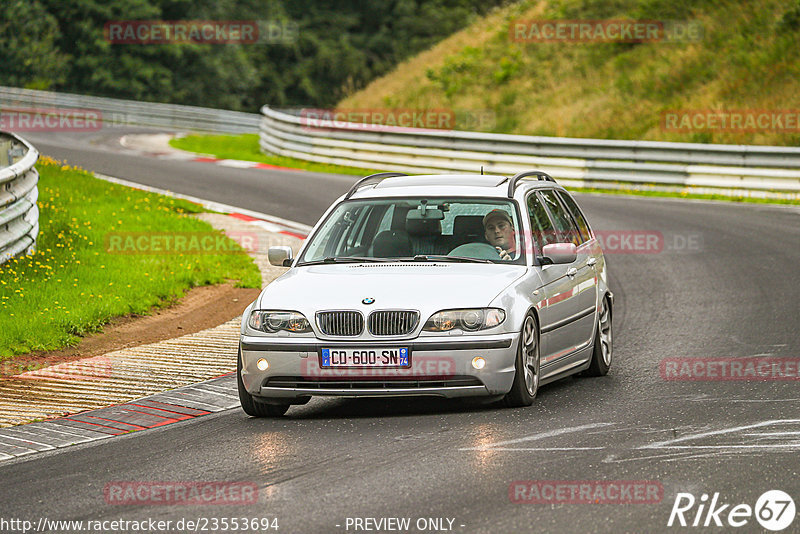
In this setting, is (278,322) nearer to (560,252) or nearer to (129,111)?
(560,252)

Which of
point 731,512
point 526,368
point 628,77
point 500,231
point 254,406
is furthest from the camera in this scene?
point 628,77

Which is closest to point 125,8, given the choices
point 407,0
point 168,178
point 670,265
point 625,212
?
point 407,0

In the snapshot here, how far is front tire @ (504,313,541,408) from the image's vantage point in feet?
28.3

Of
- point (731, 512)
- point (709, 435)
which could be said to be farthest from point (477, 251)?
point (731, 512)

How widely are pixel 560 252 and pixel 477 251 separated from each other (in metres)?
0.61

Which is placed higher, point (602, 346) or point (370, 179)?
point (370, 179)

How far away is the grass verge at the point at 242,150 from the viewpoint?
3078 centimetres

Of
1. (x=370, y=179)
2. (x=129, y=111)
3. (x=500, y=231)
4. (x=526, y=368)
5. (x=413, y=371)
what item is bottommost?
(x=129, y=111)

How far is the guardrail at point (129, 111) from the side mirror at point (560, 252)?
1470 inches

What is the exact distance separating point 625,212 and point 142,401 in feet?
45.1

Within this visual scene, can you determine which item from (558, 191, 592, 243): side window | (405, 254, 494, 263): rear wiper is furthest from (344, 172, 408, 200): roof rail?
(558, 191, 592, 243): side window

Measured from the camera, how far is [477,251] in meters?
9.48

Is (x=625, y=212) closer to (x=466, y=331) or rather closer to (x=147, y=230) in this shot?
(x=147, y=230)

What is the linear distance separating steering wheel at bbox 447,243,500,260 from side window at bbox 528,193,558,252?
0.41 metres
